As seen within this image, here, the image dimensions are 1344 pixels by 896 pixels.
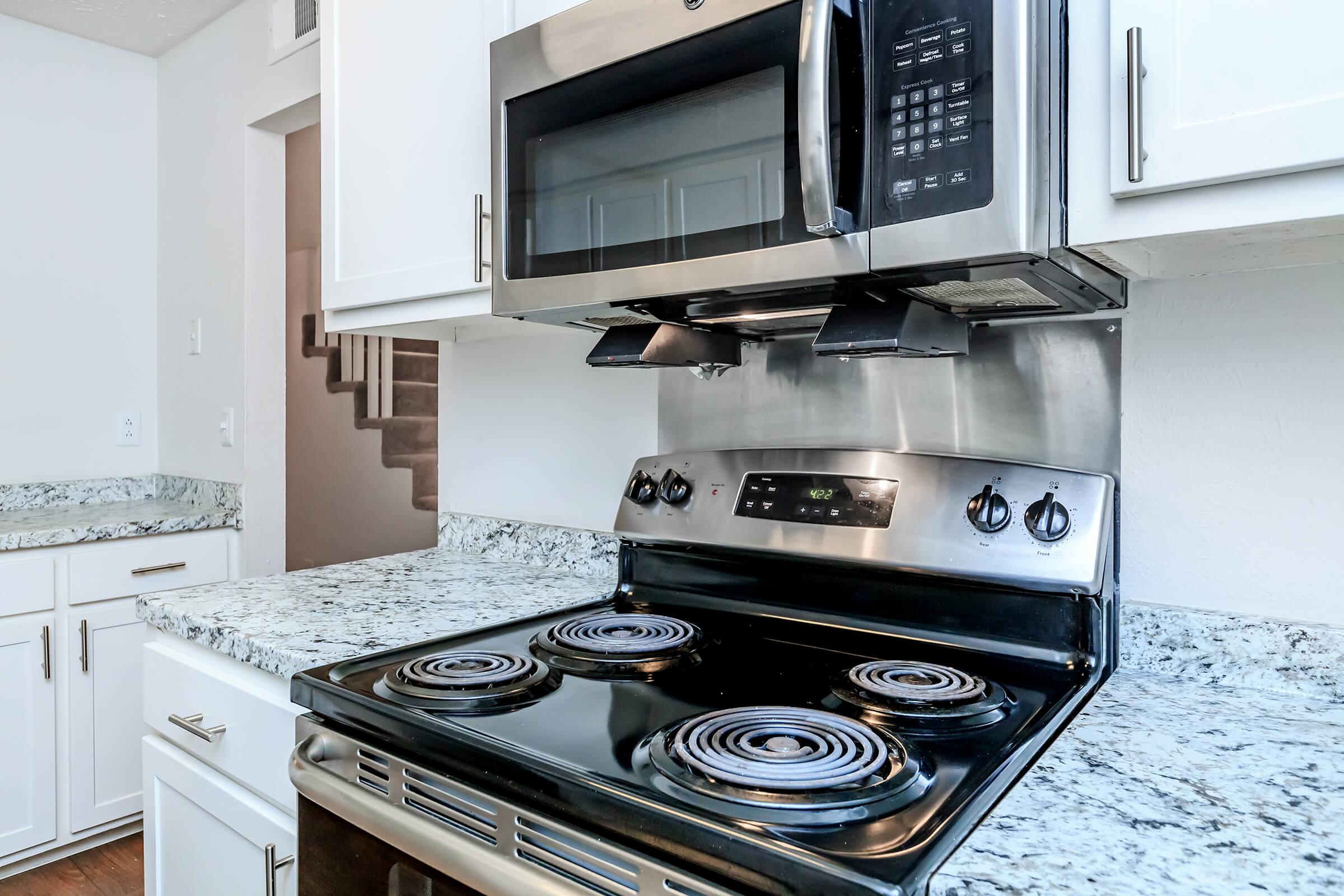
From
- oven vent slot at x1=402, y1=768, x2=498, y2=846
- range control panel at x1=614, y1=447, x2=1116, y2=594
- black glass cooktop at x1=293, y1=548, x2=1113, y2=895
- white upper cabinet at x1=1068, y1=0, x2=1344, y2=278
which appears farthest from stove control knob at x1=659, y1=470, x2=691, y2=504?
white upper cabinet at x1=1068, y1=0, x2=1344, y2=278

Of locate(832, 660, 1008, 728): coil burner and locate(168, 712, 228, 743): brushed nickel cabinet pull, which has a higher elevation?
locate(832, 660, 1008, 728): coil burner

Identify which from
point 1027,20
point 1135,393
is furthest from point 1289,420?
point 1027,20

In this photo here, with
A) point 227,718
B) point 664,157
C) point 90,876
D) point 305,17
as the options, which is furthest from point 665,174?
point 90,876

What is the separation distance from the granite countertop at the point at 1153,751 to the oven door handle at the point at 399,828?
0.15m

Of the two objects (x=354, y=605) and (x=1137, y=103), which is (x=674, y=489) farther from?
(x=1137, y=103)

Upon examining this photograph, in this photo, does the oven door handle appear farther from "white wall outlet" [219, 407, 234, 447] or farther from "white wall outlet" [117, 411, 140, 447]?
"white wall outlet" [117, 411, 140, 447]

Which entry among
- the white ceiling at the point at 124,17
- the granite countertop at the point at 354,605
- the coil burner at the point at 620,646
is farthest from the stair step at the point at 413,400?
the coil burner at the point at 620,646

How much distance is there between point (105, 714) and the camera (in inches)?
92.7

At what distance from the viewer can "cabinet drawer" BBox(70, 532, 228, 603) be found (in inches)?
90.7

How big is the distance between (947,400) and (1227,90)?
1.79ft

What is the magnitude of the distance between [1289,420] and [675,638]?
0.79 m

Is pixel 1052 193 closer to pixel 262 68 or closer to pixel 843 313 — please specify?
pixel 843 313

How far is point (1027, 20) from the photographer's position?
30.0 inches

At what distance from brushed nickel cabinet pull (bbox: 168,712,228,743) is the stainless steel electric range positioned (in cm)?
30
